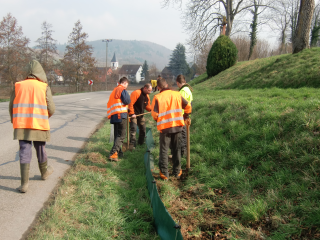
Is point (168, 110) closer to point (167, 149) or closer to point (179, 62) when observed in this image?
point (167, 149)

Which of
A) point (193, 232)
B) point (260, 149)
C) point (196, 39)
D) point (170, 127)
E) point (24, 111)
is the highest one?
point (196, 39)

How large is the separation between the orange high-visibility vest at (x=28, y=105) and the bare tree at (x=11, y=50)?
2825 cm

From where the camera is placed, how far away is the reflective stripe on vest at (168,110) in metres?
4.61

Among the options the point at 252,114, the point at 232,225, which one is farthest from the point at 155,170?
the point at 252,114

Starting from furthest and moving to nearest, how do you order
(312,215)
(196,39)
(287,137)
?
(196,39)
(287,137)
(312,215)

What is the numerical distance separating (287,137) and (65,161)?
187 inches

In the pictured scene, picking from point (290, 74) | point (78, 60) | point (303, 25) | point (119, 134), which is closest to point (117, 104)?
point (119, 134)

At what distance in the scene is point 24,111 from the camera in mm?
3908

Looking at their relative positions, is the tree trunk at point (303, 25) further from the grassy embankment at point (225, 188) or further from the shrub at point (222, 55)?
the grassy embankment at point (225, 188)

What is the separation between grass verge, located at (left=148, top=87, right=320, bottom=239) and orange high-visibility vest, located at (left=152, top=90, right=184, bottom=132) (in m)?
1.11

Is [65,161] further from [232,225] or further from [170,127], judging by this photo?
[232,225]

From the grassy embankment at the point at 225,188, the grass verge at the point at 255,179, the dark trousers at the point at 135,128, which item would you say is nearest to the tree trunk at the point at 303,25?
the grassy embankment at the point at 225,188

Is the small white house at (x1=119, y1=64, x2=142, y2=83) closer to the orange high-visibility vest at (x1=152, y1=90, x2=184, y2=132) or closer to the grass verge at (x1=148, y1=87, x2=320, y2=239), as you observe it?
the grass verge at (x1=148, y1=87, x2=320, y2=239)

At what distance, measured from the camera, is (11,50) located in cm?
2834
